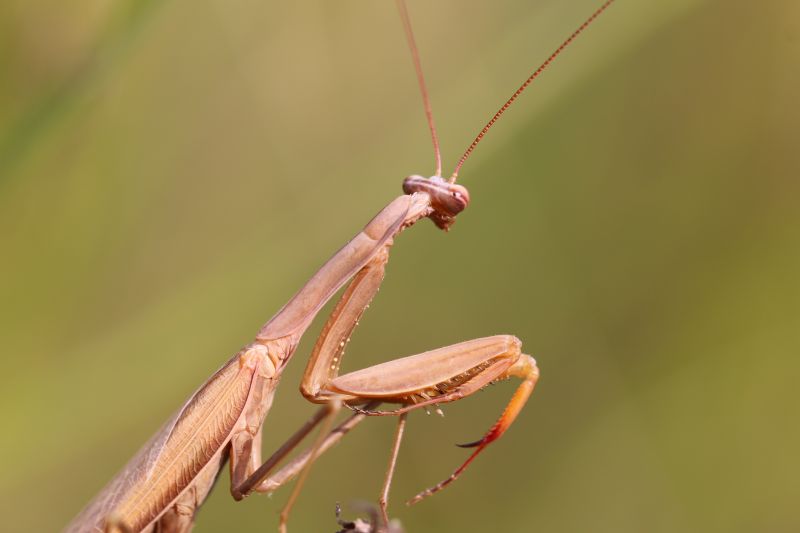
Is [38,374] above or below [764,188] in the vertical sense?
above

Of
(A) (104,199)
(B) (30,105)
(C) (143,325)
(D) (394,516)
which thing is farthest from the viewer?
(D) (394,516)

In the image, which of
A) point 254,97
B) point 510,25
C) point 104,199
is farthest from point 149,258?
point 510,25

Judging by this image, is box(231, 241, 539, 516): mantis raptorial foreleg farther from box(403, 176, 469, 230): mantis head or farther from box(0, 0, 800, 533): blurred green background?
box(0, 0, 800, 533): blurred green background

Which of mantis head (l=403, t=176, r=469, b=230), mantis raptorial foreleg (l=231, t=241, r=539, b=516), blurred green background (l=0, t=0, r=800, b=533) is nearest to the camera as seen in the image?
mantis raptorial foreleg (l=231, t=241, r=539, b=516)

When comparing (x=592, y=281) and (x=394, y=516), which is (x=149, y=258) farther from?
(x=592, y=281)

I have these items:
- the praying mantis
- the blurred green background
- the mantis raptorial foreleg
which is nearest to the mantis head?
the praying mantis

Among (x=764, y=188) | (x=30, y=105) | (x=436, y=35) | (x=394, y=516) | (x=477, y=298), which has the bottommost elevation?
(x=394, y=516)

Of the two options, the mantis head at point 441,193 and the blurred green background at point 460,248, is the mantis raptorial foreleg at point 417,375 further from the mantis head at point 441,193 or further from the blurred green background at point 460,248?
the blurred green background at point 460,248
